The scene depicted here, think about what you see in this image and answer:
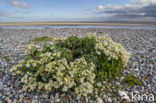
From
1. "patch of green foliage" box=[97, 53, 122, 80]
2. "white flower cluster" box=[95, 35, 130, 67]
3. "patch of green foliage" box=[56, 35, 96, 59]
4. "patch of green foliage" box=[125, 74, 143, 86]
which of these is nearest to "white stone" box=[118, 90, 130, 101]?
"patch of green foliage" box=[125, 74, 143, 86]

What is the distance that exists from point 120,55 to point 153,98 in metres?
1.64

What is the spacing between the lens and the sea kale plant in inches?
123

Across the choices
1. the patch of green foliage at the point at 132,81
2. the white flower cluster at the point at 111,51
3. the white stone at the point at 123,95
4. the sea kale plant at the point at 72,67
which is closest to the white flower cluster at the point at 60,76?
the sea kale plant at the point at 72,67

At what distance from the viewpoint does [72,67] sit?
335 centimetres

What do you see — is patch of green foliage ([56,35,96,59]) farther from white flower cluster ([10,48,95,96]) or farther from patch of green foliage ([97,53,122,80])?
white flower cluster ([10,48,95,96])

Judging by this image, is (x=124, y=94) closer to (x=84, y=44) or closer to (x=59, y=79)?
(x=59, y=79)

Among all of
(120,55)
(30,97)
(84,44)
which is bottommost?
(30,97)

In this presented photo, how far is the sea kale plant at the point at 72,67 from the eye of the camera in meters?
3.12

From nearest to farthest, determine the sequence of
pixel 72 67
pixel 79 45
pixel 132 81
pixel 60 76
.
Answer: pixel 60 76 < pixel 72 67 < pixel 132 81 < pixel 79 45

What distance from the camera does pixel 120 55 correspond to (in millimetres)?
4215

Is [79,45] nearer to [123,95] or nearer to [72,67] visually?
[72,67]

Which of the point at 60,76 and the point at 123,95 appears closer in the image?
the point at 60,76

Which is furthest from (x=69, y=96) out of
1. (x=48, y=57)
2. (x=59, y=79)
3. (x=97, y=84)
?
(x=48, y=57)

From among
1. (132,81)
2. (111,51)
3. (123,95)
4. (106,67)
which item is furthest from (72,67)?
(132,81)
